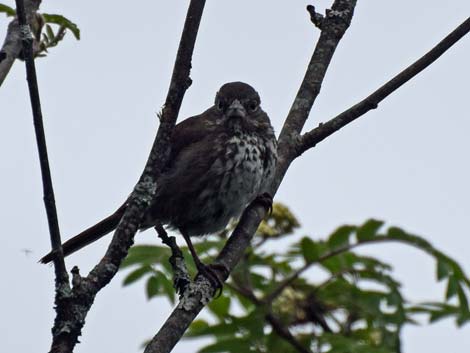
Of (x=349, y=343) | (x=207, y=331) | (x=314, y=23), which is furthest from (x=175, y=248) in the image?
(x=314, y=23)

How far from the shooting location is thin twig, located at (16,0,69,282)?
9.87 ft

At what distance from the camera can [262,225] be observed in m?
5.20

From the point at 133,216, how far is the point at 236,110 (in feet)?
7.84

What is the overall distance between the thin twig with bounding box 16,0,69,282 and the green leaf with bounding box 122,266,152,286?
1848mm

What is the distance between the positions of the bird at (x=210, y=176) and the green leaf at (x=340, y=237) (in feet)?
1.45

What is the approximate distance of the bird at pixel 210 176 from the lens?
17.2 feet

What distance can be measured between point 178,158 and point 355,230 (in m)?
1.10

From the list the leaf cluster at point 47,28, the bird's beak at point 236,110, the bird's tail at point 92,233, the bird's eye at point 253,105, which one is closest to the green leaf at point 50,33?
the leaf cluster at point 47,28

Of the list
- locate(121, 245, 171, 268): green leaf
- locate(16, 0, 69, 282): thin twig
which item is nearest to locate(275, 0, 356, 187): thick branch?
locate(121, 245, 171, 268): green leaf

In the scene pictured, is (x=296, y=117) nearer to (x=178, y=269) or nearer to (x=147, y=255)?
(x=178, y=269)

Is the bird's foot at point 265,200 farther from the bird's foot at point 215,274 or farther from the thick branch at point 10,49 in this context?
the thick branch at point 10,49

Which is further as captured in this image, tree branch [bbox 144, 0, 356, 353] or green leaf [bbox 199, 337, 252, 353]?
green leaf [bbox 199, 337, 252, 353]

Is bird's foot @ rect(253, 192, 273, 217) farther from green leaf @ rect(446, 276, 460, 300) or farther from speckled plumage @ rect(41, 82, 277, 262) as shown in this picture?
green leaf @ rect(446, 276, 460, 300)

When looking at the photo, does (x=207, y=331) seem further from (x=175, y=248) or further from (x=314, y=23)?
(x=314, y=23)
